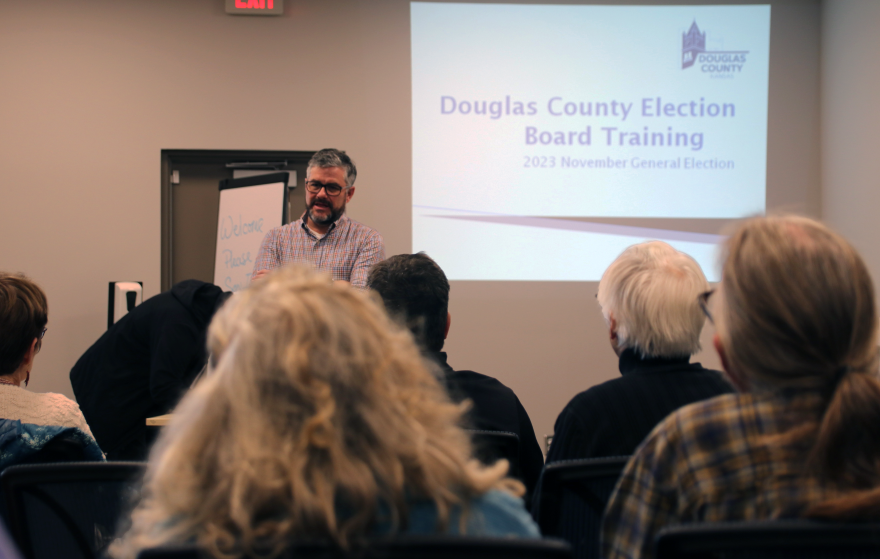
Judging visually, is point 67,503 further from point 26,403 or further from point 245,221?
point 245,221

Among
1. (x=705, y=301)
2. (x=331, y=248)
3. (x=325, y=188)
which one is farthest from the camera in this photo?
(x=331, y=248)

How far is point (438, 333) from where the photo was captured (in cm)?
186

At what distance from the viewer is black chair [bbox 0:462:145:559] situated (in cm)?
112

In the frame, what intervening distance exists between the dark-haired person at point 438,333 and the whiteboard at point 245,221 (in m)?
2.42

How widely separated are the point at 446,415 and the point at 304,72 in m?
4.02

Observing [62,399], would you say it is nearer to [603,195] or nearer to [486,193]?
[486,193]

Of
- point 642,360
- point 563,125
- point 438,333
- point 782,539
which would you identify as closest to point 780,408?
point 782,539

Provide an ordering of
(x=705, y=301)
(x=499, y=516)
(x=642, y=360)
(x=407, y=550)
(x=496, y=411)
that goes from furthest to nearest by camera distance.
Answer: (x=496, y=411) → (x=642, y=360) → (x=705, y=301) → (x=499, y=516) → (x=407, y=550)

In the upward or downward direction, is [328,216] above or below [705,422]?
above

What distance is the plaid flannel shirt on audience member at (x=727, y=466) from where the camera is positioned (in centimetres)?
80

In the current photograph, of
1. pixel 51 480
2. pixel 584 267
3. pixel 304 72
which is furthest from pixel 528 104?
pixel 51 480

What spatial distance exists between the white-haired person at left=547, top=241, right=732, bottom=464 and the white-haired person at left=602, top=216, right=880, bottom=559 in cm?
47

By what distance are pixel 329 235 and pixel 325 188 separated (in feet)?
0.83

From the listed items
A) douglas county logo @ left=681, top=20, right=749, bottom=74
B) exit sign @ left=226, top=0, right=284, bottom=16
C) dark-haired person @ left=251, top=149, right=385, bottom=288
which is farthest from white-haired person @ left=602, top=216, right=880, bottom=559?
exit sign @ left=226, top=0, right=284, bottom=16
